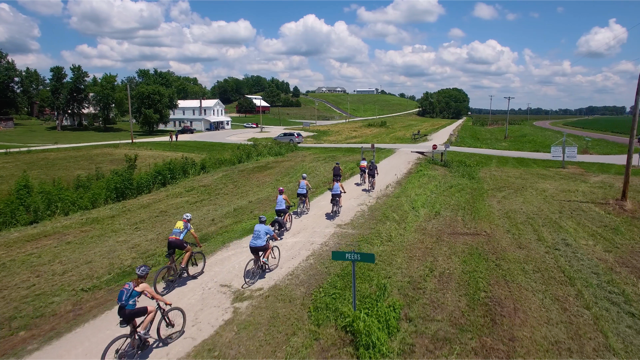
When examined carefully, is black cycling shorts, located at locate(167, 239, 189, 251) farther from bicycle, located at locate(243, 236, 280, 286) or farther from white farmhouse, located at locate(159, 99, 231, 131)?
white farmhouse, located at locate(159, 99, 231, 131)

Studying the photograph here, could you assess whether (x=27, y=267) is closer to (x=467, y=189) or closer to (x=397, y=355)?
(x=397, y=355)

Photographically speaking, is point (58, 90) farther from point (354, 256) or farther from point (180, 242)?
point (354, 256)

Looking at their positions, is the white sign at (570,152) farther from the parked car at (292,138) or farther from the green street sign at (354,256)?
the parked car at (292,138)

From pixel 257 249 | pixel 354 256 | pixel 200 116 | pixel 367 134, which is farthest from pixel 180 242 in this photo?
pixel 200 116

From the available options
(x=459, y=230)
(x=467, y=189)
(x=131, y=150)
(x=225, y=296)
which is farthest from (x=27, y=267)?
(x=131, y=150)

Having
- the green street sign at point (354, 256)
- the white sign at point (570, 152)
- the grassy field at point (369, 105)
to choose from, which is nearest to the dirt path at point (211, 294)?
the green street sign at point (354, 256)

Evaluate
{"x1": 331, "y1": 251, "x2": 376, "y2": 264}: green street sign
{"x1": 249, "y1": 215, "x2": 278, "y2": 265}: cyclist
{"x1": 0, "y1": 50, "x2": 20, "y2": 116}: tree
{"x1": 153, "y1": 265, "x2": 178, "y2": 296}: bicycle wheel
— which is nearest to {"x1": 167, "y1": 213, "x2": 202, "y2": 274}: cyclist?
{"x1": 153, "y1": 265, "x2": 178, "y2": 296}: bicycle wheel
